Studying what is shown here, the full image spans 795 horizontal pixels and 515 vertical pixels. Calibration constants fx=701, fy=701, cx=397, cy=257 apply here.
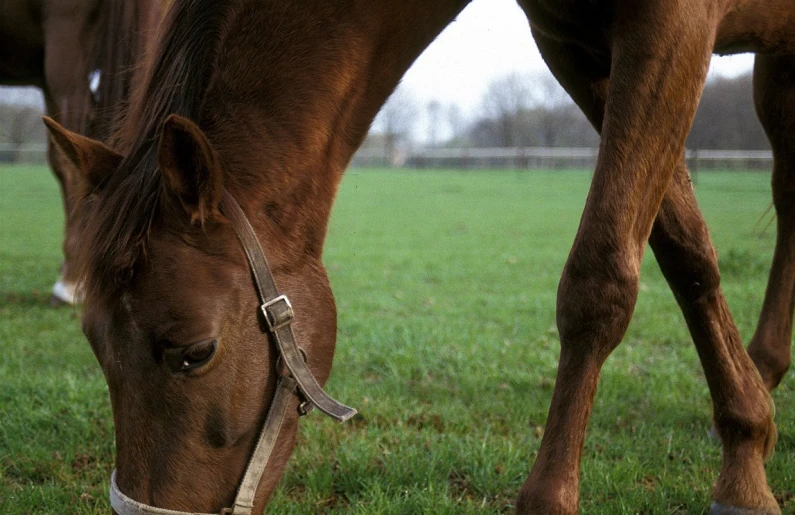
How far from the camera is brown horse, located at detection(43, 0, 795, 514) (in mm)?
1632

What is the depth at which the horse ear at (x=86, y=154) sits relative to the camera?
1.72 m

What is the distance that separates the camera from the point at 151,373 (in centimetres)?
163

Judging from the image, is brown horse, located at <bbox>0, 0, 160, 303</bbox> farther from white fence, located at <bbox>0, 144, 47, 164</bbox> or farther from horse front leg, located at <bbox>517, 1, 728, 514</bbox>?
white fence, located at <bbox>0, 144, 47, 164</bbox>

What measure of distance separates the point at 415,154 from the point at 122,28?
4396cm

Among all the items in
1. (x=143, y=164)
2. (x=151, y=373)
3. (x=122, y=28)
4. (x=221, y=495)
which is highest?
(x=122, y=28)

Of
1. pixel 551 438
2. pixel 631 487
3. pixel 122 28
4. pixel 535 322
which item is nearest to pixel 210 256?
pixel 551 438

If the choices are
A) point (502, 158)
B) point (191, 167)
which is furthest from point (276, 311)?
point (502, 158)

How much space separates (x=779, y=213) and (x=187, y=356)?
9.43ft

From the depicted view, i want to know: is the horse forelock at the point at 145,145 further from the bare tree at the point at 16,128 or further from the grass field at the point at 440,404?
the bare tree at the point at 16,128

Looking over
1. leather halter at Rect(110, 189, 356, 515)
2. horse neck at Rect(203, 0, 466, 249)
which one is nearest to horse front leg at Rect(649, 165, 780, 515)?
horse neck at Rect(203, 0, 466, 249)

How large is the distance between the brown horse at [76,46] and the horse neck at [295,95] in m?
2.66

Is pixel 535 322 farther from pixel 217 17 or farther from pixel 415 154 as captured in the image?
pixel 415 154

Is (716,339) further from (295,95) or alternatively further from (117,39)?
(117,39)

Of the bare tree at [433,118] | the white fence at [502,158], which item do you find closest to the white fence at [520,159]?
the white fence at [502,158]
